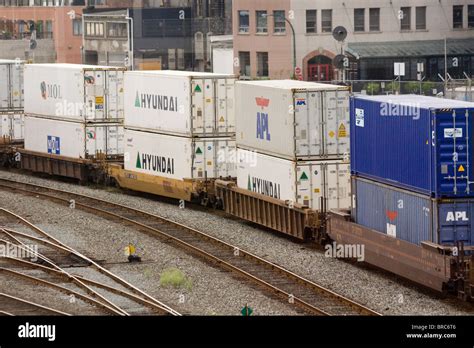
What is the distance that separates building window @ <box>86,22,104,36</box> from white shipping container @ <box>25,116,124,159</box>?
49.9 m

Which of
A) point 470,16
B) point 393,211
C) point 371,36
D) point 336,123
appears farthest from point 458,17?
point 393,211

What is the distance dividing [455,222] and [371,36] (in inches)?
2474

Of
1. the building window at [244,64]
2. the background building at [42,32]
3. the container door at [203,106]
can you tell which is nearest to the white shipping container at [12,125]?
the container door at [203,106]

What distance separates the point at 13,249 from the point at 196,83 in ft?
29.7

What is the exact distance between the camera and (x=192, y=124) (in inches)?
1507

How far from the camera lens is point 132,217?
37.2 metres

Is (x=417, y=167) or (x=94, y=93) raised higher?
(x=94, y=93)

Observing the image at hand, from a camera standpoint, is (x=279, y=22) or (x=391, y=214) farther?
(x=279, y=22)

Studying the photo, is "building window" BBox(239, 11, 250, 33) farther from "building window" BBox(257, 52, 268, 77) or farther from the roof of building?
the roof of building

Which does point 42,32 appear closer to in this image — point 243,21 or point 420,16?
point 243,21

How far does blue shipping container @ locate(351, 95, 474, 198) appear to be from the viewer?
24.5 meters

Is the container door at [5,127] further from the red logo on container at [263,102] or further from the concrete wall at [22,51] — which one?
the concrete wall at [22,51]

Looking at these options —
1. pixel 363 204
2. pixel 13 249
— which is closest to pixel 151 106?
pixel 13 249
